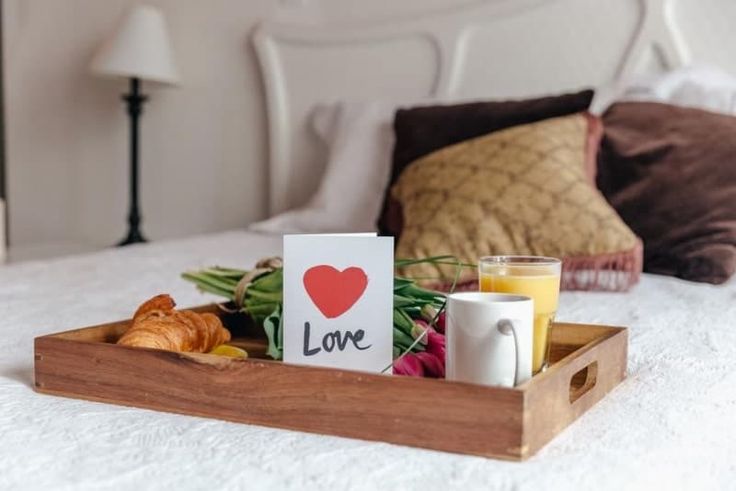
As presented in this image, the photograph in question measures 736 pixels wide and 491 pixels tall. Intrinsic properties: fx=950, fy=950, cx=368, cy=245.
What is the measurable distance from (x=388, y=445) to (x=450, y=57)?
2.08 m

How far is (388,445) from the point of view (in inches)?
30.1

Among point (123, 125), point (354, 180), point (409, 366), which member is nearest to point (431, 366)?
point (409, 366)

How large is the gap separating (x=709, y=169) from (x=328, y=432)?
1.27 metres

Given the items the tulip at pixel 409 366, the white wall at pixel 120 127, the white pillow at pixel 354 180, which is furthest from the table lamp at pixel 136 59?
the tulip at pixel 409 366

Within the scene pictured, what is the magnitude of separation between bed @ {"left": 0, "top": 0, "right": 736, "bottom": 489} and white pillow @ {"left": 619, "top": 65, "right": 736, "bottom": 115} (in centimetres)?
15

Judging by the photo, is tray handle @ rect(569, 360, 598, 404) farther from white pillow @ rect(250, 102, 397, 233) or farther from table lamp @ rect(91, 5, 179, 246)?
table lamp @ rect(91, 5, 179, 246)

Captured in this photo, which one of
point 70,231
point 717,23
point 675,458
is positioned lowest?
point 70,231

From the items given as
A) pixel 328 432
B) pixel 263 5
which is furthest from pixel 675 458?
pixel 263 5

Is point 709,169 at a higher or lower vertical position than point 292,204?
higher

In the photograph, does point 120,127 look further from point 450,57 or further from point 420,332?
point 420,332

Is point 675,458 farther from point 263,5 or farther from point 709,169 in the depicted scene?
point 263,5

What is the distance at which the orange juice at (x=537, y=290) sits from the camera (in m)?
0.90

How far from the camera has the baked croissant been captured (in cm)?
93

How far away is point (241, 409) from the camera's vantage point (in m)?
0.83
